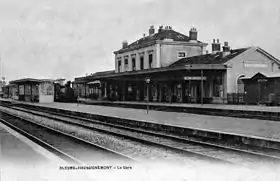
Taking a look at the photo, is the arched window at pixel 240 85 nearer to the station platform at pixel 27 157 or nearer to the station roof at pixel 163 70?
the station roof at pixel 163 70

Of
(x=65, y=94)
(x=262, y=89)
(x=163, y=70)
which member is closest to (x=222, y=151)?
(x=262, y=89)

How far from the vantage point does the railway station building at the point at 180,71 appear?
22500 millimetres

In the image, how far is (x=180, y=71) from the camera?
22.7 m

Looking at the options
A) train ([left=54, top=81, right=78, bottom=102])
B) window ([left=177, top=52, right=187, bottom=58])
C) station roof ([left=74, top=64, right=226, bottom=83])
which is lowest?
train ([left=54, top=81, right=78, bottom=102])

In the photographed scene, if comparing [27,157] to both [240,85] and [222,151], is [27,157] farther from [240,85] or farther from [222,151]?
[240,85]

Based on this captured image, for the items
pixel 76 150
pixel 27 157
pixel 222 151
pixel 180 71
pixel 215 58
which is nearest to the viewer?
pixel 27 157

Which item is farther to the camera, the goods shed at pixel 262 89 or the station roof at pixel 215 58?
the station roof at pixel 215 58

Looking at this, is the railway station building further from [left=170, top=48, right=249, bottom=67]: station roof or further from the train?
the train

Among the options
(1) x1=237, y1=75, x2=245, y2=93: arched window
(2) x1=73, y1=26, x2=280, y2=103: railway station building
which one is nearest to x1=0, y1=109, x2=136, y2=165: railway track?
(2) x1=73, y1=26, x2=280, y2=103: railway station building

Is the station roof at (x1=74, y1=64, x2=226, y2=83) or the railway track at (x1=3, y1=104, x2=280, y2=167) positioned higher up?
the station roof at (x1=74, y1=64, x2=226, y2=83)

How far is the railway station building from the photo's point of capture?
22.5 metres

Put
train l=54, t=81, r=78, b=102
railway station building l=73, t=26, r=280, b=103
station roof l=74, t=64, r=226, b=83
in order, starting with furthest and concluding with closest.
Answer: train l=54, t=81, r=78, b=102 → railway station building l=73, t=26, r=280, b=103 → station roof l=74, t=64, r=226, b=83

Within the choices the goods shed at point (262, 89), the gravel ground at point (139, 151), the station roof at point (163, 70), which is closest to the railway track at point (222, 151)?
the gravel ground at point (139, 151)

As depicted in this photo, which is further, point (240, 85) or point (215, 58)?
point (215, 58)
